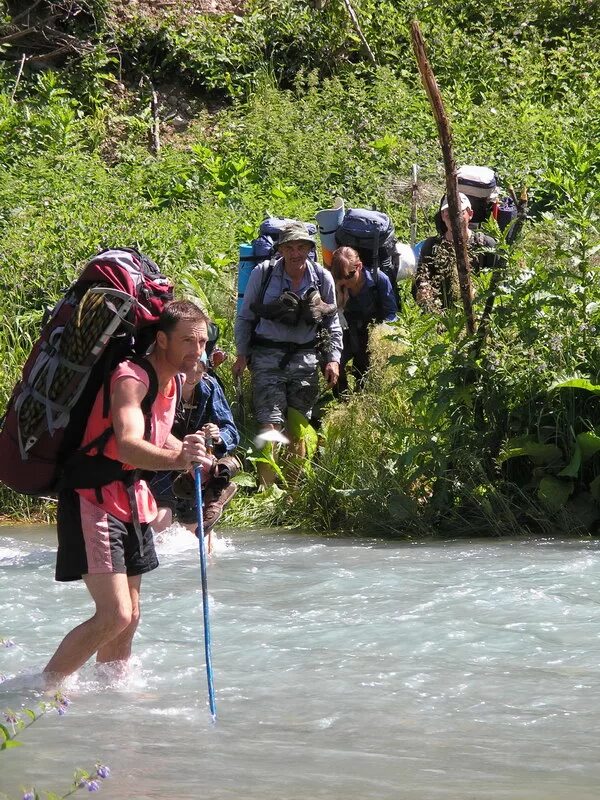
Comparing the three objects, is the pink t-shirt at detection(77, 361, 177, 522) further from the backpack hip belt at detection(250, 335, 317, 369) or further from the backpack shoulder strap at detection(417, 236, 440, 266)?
the backpack shoulder strap at detection(417, 236, 440, 266)

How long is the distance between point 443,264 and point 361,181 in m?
5.59

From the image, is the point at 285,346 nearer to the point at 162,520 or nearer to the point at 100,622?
the point at 162,520

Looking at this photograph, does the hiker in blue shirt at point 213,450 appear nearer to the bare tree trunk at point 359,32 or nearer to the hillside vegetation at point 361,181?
the hillside vegetation at point 361,181

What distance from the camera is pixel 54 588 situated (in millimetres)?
7688

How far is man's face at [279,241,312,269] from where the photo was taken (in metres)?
9.55

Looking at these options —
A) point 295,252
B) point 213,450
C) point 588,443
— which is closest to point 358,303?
point 295,252

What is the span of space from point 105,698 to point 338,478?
427 cm

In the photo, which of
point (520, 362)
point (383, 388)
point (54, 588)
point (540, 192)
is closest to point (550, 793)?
point (54, 588)

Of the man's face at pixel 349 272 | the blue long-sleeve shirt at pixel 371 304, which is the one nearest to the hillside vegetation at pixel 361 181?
the blue long-sleeve shirt at pixel 371 304

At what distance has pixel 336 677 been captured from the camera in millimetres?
5688

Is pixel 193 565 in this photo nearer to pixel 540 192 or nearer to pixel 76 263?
pixel 76 263

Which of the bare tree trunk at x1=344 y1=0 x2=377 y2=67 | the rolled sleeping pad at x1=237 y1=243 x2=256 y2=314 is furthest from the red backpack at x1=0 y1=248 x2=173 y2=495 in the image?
the bare tree trunk at x1=344 y1=0 x2=377 y2=67

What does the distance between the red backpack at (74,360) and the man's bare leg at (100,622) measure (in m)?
0.43

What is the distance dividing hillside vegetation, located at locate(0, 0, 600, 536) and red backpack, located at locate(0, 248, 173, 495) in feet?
13.3
